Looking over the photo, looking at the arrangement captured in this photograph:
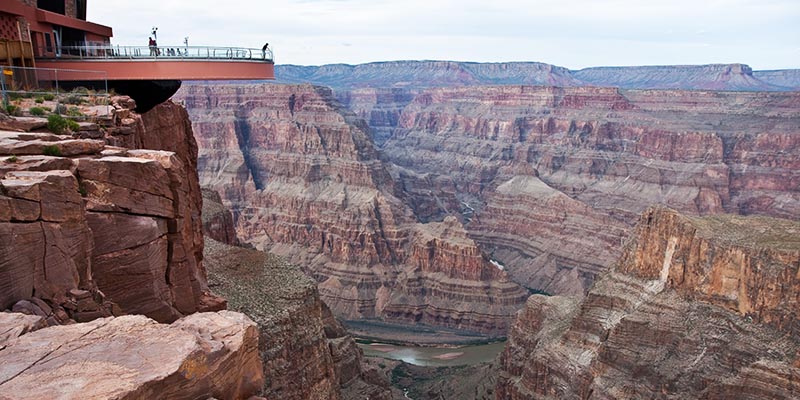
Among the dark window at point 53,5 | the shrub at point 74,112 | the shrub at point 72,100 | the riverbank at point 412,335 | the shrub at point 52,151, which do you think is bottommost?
the riverbank at point 412,335

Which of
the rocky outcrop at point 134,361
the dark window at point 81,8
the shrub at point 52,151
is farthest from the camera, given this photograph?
the dark window at point 81,8

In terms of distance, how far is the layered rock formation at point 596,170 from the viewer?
106m

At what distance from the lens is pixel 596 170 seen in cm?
13062

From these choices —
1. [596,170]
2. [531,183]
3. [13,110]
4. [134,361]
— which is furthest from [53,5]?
[596,170]

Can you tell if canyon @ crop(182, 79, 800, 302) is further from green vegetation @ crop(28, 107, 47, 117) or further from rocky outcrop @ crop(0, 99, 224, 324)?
rocky outcrop @ crop(0, 99, 224, 324)

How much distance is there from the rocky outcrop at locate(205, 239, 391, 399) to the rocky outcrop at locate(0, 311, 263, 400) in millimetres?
18234

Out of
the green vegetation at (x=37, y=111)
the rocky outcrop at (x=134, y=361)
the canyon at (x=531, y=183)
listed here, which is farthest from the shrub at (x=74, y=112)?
the canyon at (x=531, y=183)

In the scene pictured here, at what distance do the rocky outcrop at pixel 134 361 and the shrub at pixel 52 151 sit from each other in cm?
537

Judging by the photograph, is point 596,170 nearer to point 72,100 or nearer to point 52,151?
point 72,100

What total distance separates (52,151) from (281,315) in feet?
61.7

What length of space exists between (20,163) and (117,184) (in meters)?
2.07

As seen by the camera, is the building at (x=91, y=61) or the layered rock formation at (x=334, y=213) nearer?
the building at (x=91, y=61)

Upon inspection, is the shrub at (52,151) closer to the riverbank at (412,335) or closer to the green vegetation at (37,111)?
the green vegetation at (37,111)

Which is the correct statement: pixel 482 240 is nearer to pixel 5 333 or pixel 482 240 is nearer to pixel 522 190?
pixel 522 190
